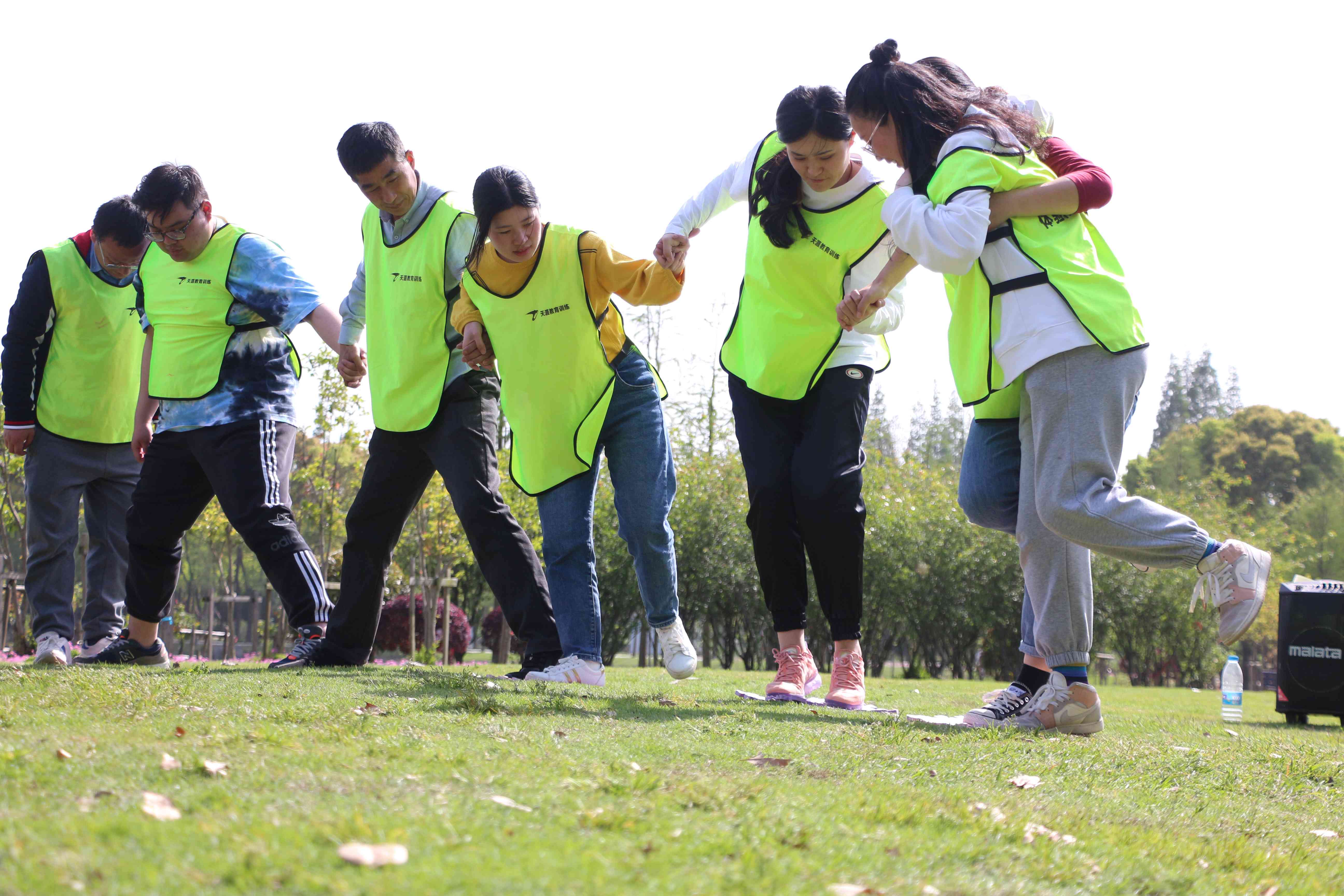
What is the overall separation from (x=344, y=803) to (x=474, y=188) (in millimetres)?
3040

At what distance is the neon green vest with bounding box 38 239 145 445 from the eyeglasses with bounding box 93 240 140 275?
0.07 metres

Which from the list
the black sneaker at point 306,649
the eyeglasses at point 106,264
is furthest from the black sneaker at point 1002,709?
the eyeglasses at point 106,264

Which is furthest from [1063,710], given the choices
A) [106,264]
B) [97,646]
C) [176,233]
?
[106,264]

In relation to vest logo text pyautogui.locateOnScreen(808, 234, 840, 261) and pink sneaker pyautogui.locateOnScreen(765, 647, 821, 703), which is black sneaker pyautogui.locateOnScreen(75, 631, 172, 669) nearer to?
pink sneaker pyautogui.locateOnScreen(765, 647, 821, 703)

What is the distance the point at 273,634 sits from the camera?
76.0 feet

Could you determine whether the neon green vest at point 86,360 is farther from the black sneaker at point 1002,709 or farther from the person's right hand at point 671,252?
the black sneaker at point 1002,709

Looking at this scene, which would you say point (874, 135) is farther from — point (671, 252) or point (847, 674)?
point (847, 674)

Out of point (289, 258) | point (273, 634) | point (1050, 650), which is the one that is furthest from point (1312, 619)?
point (273, 634)

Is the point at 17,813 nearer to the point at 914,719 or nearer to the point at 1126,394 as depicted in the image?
the point at 914,719

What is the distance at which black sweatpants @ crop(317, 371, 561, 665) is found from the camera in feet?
15.4

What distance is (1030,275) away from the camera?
11.4 ft

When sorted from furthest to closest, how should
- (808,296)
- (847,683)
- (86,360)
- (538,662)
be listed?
(86,360) < (538,662) < (808,296) < (847,683)

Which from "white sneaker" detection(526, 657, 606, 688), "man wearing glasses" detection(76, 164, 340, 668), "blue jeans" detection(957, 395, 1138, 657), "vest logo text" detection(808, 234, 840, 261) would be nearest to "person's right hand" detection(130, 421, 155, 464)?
"man wearing glasses" detection(76, 164, 340, 668)

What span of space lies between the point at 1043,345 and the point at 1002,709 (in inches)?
53.5
